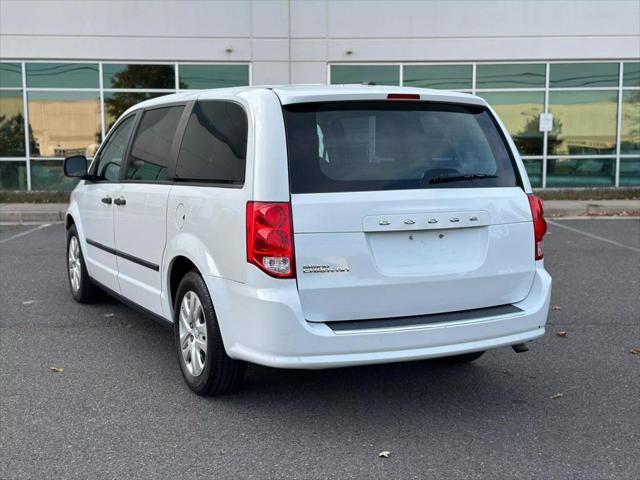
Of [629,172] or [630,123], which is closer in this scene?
[630,123]

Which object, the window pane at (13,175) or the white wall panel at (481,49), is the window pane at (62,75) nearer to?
the window pane at (13,175)

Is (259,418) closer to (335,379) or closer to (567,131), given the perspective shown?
(335,379)

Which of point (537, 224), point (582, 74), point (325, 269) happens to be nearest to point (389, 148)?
→ point (325, 269)

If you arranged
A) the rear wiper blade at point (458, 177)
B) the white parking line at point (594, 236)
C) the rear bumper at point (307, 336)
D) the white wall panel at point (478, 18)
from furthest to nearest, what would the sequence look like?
the white wall panel at point (478, 18) < the white parking line at point (594, 236) < the rear wiper blade at point (458, 177) < the rear bumper at point (307, 336)

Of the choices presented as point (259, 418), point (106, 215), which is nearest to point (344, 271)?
point (259, 418)

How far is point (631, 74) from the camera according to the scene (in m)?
18.9

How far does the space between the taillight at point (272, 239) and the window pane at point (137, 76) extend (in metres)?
15.3

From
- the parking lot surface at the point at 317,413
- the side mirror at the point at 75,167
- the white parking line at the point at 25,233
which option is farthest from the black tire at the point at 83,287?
the white parking line at the point at 25,233

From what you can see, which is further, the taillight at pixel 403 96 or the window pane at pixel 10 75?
→ the window pane at pixel 10 75

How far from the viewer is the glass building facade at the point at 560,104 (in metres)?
18.7

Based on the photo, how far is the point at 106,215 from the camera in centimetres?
579

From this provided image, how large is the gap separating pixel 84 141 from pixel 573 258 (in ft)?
42.1

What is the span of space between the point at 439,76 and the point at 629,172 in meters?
5.60

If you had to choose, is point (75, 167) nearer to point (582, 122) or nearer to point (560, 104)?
point (560, 104)
